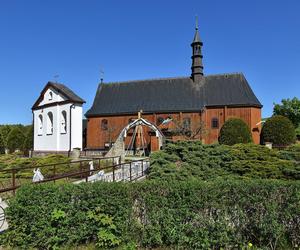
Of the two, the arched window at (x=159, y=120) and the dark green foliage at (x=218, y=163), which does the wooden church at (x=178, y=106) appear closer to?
the arched window at (x=159, y=120)

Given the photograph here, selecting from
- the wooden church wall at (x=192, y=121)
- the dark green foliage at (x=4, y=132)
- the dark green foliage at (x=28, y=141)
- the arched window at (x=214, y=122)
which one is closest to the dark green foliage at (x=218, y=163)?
the wooden church wall at (x=192, y=121)

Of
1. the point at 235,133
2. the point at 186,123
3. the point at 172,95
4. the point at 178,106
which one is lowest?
the point at 235,133

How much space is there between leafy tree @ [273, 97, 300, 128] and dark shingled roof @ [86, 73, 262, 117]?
746 inches

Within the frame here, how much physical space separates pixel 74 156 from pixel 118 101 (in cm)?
994

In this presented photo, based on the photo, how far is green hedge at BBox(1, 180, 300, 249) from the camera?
458cm

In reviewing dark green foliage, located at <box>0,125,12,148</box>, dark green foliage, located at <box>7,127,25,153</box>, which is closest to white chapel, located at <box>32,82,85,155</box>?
dark green foliage, located at <box>7,127,25,153</box>

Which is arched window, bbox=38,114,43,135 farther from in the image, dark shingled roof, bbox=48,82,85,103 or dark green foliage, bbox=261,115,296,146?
dark green foliage, bbox=261,115,296,146

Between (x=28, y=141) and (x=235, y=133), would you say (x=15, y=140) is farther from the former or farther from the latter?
(x=235, y=133)

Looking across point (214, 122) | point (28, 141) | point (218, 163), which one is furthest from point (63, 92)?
point (218, 163)

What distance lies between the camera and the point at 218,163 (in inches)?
418

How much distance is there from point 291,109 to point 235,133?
2432 cm

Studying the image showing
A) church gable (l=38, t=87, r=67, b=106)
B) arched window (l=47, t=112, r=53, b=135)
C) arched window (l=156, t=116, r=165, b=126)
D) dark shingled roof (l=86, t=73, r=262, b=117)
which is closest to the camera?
dark shingled roof (l=86, t=73, r=262, b=117)

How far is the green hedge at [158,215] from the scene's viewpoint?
4.58 metres

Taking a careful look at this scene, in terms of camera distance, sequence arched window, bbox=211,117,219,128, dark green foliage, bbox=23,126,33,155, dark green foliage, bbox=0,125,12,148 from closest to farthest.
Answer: arched window, bbox=211,117,219,128 < dark green foliage, bbox=23,126,33,155 < dark green foliage, bbox=0,125,12,148
